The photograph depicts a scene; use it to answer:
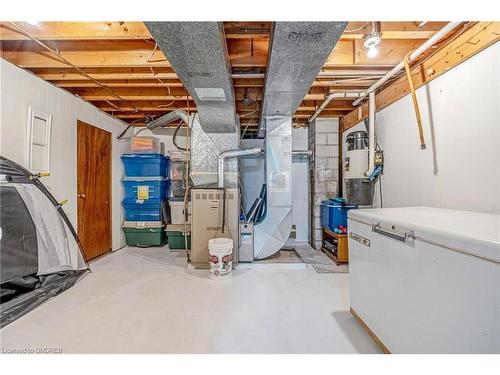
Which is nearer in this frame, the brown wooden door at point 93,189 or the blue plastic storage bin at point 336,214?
the brown wooden door at point 93,189

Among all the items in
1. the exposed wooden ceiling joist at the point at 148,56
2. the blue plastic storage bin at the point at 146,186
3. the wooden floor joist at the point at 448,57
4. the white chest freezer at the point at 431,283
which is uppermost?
the exposed wooden ceiling joist at the point at 148,56

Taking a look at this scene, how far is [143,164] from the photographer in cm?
443

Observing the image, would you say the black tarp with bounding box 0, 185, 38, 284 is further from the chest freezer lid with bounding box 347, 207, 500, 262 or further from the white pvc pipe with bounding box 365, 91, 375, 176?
the white pvc pipe with bounding box 365, 91, 375, 176

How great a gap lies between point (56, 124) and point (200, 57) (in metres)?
2.45

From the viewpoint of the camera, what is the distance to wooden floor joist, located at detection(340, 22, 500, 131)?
1.72 meters

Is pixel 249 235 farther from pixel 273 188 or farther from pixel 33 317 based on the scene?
pixel 33 317

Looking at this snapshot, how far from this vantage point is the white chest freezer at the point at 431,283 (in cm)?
95

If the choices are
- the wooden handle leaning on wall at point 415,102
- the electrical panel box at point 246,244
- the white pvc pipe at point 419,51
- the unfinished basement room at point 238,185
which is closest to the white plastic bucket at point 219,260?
the unfinished basement room at point 238,185

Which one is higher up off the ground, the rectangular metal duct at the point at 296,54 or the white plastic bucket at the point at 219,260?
the rectangular metal duct at the point at 296,54

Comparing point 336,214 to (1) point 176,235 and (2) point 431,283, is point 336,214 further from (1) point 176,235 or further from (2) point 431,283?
(1) point 176,235

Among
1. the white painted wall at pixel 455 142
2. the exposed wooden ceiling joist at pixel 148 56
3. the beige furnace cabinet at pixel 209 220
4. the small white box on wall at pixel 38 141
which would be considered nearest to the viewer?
the white painted wall at pixel 455 142

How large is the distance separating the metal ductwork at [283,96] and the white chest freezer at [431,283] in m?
1.23

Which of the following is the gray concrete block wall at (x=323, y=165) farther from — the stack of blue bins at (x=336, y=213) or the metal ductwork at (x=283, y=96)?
the metal ductwork at (x=283, y=96)
